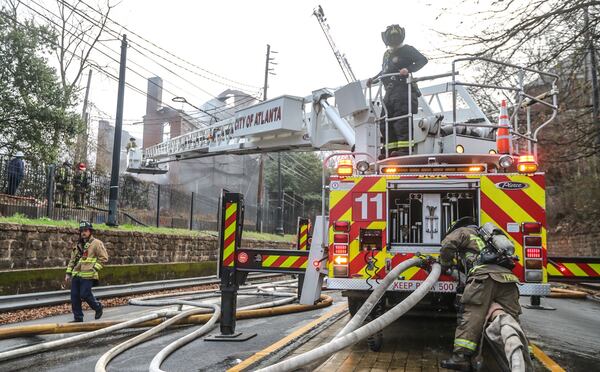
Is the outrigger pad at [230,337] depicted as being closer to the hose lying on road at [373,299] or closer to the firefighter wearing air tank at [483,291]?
the hose lying on road at [373,299]

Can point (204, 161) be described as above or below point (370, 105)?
above

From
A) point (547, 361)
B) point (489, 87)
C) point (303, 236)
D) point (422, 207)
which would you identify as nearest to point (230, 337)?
point (422, 207)

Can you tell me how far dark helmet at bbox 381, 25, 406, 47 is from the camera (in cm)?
703

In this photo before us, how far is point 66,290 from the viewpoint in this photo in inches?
395

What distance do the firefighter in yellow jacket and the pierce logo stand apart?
6.01m

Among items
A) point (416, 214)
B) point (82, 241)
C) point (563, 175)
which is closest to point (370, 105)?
point (416, 214)

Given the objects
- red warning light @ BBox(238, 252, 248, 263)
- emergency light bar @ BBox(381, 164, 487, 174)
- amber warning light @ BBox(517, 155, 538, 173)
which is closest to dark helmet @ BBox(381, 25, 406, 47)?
emergency light bar @ BBox(381, 164, 487, 174)

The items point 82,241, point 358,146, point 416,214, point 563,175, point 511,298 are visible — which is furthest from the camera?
point 563,175

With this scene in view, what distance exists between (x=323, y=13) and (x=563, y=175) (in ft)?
49.2

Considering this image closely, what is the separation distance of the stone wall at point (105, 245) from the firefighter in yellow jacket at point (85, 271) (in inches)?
93.8

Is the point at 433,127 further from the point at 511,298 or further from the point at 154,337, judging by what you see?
the point at 154,337

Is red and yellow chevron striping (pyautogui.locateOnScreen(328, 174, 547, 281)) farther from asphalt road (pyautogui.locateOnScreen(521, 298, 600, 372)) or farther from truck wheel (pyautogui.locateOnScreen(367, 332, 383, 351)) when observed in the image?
asphalt road (pyautogui.locateOnScreen(521, 298, 600, 372))

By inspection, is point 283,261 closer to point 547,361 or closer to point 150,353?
point 150,353

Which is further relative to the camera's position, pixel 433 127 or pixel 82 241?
pixel 82 241
